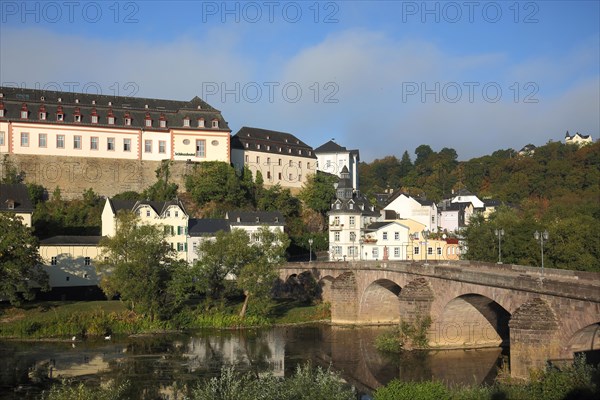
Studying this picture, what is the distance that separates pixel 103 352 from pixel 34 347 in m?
4.76

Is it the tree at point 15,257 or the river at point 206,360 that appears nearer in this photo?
the river at point 206,360

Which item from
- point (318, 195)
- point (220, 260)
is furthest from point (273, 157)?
point (220, 260)

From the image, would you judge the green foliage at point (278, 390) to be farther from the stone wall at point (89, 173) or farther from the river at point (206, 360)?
the stone wall at point (89, 173)

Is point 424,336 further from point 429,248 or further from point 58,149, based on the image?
point 58,149

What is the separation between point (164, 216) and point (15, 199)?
13230 millimetres

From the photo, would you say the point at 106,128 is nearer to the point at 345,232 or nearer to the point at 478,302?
the point at 345,232

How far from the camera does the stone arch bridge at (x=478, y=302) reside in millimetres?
30797

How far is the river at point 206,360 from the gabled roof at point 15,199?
732 inches

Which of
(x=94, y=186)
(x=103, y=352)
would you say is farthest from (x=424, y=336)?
(x=94, y=186)

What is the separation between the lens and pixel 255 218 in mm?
74250

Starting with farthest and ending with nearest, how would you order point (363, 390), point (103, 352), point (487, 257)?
point (487, 257) → point (103, 352) → point (363, 390)

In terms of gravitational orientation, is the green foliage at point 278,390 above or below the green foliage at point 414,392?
above

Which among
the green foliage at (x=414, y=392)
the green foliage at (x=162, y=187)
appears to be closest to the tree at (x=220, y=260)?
the green foliage at (x=162, y=187)

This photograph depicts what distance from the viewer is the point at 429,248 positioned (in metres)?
77.1
